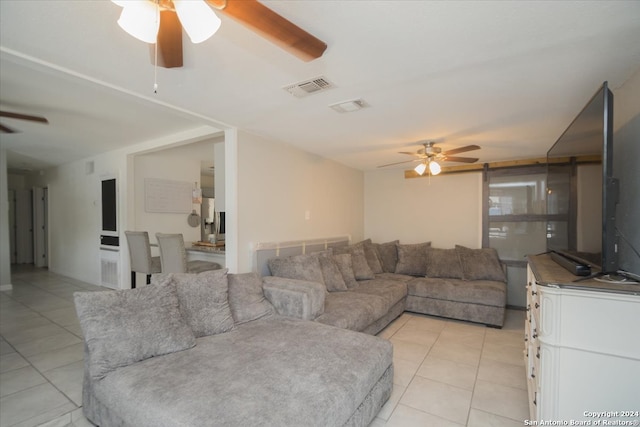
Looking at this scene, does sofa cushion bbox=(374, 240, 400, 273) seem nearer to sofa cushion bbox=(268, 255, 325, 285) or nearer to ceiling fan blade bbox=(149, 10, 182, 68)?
sofa cushion bbox=(268, 255, 325, 285)

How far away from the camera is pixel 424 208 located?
523cm

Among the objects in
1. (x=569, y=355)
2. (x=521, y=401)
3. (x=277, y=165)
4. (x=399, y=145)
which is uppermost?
(x=399, y=145)

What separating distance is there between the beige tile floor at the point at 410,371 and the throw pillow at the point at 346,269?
0.68 meters

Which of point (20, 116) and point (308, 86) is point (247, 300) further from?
point (20, 116)

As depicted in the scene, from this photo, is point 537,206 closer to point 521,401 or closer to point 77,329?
point 521,401

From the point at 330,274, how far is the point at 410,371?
1370 mm

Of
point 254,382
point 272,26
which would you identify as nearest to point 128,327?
point 254,382

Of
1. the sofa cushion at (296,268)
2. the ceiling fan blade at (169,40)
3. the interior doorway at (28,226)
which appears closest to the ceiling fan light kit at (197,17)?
the ceiling fan blade at (169,40)

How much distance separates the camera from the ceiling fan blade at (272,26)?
3.42ft

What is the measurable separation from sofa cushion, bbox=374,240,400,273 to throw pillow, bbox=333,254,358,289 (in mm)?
1084

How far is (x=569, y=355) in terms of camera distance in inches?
56.2

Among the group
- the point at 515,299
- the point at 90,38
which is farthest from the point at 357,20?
the point at 515,299

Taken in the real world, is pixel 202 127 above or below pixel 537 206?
above

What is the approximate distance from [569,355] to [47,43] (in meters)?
3.12
